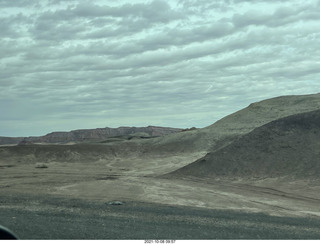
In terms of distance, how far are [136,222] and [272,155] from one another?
24075 millimetres

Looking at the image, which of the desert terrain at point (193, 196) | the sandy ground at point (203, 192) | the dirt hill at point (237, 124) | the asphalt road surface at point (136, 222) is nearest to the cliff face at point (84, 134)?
the dirt hill at point (237, 124)

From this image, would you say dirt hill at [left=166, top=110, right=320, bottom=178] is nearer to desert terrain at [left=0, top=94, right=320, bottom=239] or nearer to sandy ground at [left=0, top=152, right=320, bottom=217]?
desert terrain at [left=0, top=94, right=320, bottom=239]

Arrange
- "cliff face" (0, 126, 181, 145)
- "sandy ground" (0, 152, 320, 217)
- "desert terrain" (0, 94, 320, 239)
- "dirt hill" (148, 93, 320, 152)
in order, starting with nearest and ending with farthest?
"desert terrain" (0, 94, 320, 239) < "sandy ground" (0, 152, 320, 217) < "dirt hill" (148, 93, 320, 152) < "cliff face" (0, 126, 181, 145)

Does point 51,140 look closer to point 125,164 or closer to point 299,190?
point 125,164

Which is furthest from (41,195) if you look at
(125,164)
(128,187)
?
(125,164)

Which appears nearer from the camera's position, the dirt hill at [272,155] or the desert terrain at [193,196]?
the desert terrain at [193,196]

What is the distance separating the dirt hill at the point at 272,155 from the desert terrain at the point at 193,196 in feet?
0.27

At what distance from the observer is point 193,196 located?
23.3 meters

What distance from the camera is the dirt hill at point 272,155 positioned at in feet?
109

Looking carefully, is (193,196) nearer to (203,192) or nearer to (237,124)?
(203,192)

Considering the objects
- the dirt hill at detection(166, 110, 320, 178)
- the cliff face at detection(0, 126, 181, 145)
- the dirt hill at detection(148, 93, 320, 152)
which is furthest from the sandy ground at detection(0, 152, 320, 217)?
the cliff face at detection(0, 126, 181, 145)

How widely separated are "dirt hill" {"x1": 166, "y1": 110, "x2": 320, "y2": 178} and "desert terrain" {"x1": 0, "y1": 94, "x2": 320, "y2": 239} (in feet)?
0.27

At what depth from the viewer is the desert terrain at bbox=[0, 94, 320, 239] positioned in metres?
13.4

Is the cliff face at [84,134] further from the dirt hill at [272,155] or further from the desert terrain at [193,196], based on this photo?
the dirt hill at [272,155]
